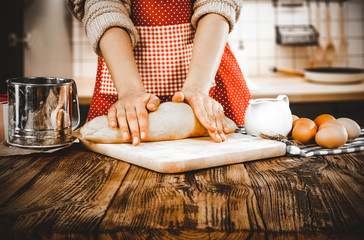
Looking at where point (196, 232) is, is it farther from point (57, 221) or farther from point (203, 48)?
point (203, 48)

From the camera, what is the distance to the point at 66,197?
624 millimetres

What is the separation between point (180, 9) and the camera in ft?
4.36

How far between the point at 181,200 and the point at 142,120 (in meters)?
0.38

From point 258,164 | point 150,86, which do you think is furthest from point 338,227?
point 150,86

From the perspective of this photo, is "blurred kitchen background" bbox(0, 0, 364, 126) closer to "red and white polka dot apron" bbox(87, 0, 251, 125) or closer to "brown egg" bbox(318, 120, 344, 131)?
"red and white polka dot apron" bbox(87, 0, 251, 125)

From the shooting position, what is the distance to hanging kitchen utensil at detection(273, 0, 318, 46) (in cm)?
291

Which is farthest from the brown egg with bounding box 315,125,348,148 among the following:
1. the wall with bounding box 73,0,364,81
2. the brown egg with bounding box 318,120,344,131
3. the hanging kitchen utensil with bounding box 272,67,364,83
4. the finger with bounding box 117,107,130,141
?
the wall with bounding box 73,0,364,81

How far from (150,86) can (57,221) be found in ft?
2.84

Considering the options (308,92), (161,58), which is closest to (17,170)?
(161,58)

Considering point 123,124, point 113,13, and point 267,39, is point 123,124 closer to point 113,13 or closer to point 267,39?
point 113,13

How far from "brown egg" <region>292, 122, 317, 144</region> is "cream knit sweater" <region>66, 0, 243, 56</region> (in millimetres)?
452

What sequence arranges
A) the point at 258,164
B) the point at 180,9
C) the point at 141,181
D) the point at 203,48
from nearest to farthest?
the point at 141,181 → the point at 258,164 → the point at 203,48 → the point at 180,9

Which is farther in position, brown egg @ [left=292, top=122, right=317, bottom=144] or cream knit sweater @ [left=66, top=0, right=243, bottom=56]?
cream knit sweater @ [left=66, top=0, right=243, bottom=56]

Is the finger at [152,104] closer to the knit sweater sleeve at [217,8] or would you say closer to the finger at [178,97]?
the finger at [178,97]
